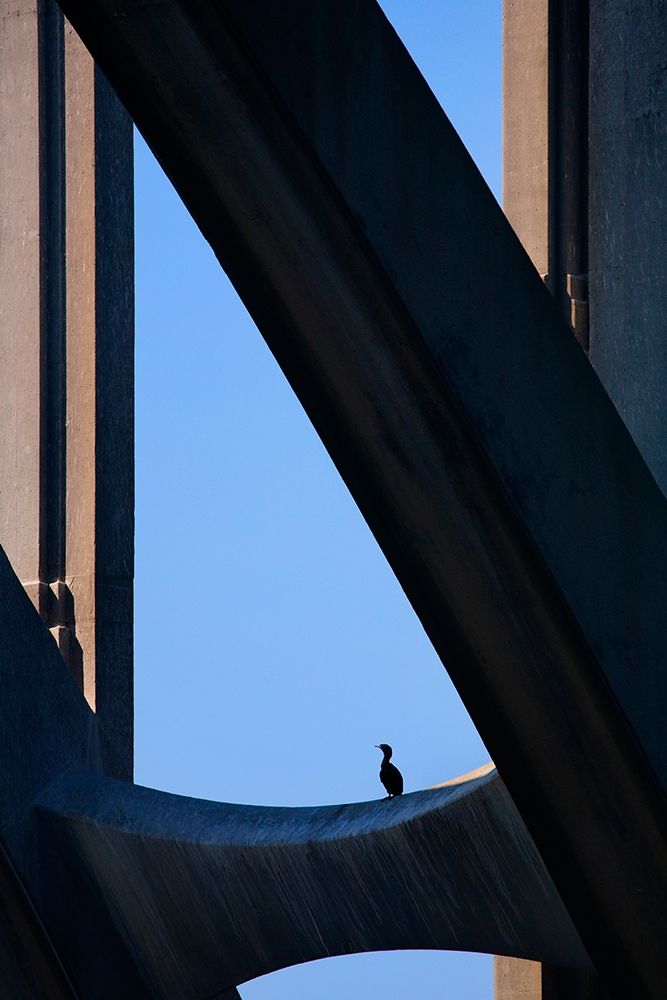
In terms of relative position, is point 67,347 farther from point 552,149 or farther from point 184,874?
point 184,874

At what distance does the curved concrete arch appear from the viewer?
7.46 meters

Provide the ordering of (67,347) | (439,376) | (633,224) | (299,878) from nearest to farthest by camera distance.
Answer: (439,376) < (633,224) < (299,878) < (67,347)

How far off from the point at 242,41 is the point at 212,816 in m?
5.59

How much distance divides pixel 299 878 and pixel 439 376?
460cm

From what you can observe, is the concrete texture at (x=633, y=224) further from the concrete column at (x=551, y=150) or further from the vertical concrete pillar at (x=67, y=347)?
the vertical concrete pillar at (x=67, y=347)

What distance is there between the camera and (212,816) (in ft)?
28.9

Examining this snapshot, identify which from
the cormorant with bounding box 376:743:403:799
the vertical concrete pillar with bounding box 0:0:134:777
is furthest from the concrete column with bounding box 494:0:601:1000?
the vertical concrete pillar with bounding box 0:0:134:777

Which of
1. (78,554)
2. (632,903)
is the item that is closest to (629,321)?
(632,903)

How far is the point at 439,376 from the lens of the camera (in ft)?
14.3

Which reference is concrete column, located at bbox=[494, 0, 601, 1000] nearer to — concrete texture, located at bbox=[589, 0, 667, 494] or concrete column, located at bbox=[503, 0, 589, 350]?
concrete column, located at bbox=[503, 0, 589, 350]

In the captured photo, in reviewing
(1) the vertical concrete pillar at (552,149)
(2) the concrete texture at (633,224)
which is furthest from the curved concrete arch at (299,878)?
(2) the concrete texture at (633,224)

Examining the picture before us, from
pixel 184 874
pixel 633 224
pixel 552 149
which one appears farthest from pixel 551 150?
pixel 184 874

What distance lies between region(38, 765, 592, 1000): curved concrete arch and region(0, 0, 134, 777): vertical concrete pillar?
70.3 inches

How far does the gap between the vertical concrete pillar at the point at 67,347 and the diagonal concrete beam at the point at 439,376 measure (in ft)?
20.7
